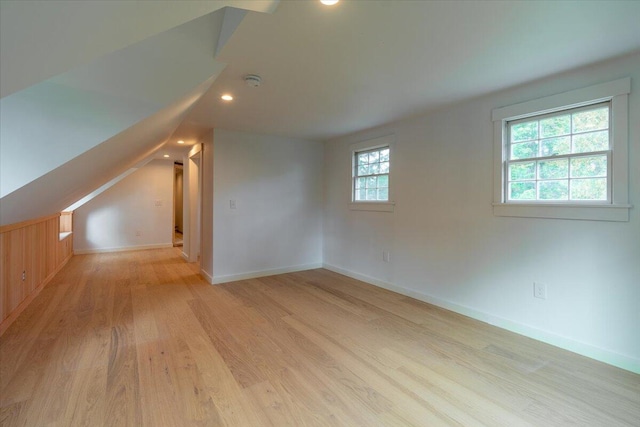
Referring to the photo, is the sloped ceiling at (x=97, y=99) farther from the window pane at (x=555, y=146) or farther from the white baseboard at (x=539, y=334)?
the white baseboard at (x=539, y=334)

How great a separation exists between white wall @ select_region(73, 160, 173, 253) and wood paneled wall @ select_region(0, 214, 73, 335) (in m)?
1.94

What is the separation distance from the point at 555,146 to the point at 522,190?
42 centimetres

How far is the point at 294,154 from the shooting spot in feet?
15.1

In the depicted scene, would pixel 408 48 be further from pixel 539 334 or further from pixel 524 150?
pixel 539 334

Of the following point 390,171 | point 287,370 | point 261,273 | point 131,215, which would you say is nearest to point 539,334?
point 287,370

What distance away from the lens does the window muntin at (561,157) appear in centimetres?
212

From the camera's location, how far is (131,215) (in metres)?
6.49

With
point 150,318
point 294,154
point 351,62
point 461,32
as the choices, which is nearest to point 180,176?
point 294,154

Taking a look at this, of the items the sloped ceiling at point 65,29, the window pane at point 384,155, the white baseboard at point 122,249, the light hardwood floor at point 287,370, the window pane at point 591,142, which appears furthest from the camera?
the white baseboard at point 122,249

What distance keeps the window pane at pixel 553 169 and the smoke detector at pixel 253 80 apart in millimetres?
2445

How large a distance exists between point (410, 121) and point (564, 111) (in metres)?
1.47

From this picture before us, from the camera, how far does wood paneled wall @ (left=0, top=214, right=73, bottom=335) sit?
99.2 inches

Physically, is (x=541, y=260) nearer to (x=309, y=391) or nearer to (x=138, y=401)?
(x=309, y=391)

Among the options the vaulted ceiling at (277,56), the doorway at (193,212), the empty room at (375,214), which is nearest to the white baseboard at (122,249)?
the doorway at (193,212)
